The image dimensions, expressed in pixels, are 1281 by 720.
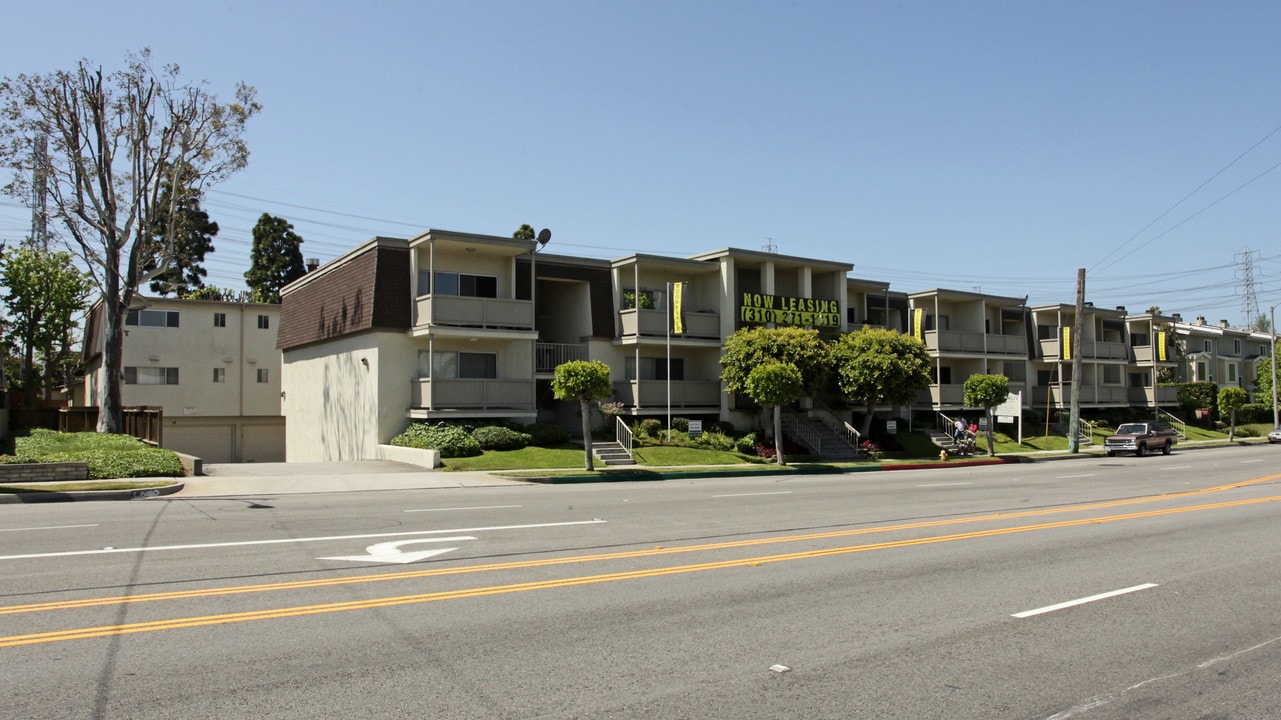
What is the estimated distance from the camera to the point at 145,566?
10.2 m

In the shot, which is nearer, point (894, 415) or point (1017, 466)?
point (1017, 466)

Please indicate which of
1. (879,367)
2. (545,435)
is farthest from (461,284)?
(879,367)

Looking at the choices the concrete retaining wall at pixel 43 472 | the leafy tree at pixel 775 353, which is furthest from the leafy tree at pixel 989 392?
the concrete retaining wall at pixel 43 472

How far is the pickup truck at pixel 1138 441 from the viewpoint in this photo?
137 feet

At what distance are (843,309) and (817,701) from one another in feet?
117

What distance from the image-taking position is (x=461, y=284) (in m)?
32.1

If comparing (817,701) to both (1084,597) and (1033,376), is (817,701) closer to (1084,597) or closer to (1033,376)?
(1084,597)

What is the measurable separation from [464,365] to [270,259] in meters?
42.4

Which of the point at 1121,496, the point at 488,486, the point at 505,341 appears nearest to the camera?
the point at 1121,496

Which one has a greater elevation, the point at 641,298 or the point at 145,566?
the point at 641,298

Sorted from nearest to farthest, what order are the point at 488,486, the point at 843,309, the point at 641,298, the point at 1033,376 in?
the point at 488,486 → the point at 641,298 → the point at 843,309 → the point at 1033,376

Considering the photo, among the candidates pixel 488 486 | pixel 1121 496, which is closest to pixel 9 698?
pixel 488 486

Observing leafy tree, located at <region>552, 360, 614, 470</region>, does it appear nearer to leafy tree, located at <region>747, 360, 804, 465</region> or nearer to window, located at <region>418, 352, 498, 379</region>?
window, located at <region>418, 352, 498, 379</region>

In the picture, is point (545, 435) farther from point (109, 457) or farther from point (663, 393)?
point (109, 457)
